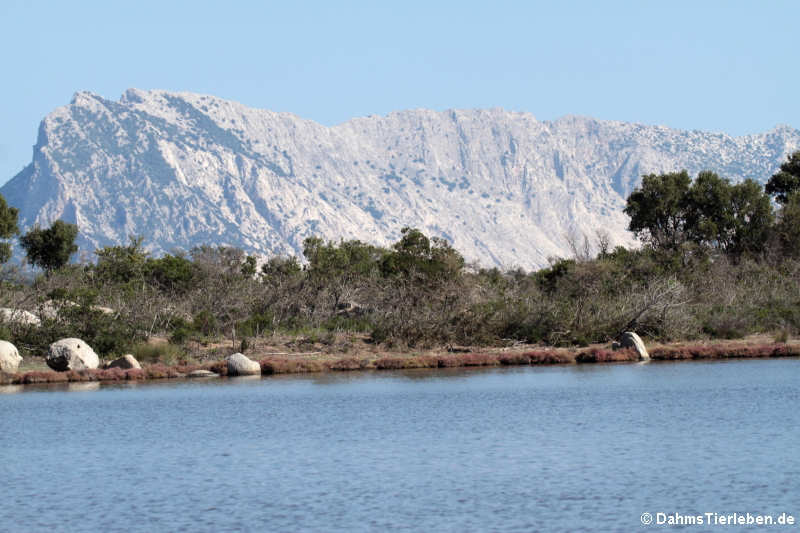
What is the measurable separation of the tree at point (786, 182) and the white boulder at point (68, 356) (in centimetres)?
6701

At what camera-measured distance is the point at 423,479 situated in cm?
2167

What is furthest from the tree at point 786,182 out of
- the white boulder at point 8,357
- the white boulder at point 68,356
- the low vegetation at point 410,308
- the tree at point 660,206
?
the white boulder at point 8,357

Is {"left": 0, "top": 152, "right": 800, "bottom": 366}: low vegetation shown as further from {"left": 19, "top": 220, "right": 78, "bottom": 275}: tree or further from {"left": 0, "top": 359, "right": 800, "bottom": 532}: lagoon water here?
{"left": 0, "top": 359, "right": 800, "bottom": 532}: lagoon water

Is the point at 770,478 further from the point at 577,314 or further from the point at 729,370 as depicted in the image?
the point at 577,314

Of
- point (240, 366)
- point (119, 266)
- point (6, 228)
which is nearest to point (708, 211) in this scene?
point (119, 266)

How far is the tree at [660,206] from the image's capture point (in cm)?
8925

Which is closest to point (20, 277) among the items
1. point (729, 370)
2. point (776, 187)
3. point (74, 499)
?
point (729, 370)

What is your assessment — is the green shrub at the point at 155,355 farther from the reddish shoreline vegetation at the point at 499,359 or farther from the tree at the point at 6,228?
the tree at the point at 6,228

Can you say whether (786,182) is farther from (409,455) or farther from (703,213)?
(409,455)

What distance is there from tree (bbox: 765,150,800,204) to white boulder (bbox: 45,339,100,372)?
67.0 meters

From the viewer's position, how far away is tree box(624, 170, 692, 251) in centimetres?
8925

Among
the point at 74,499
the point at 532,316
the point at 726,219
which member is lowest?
the point at 74,499

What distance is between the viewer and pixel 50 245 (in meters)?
84.8

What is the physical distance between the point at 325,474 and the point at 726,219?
2786 inches
